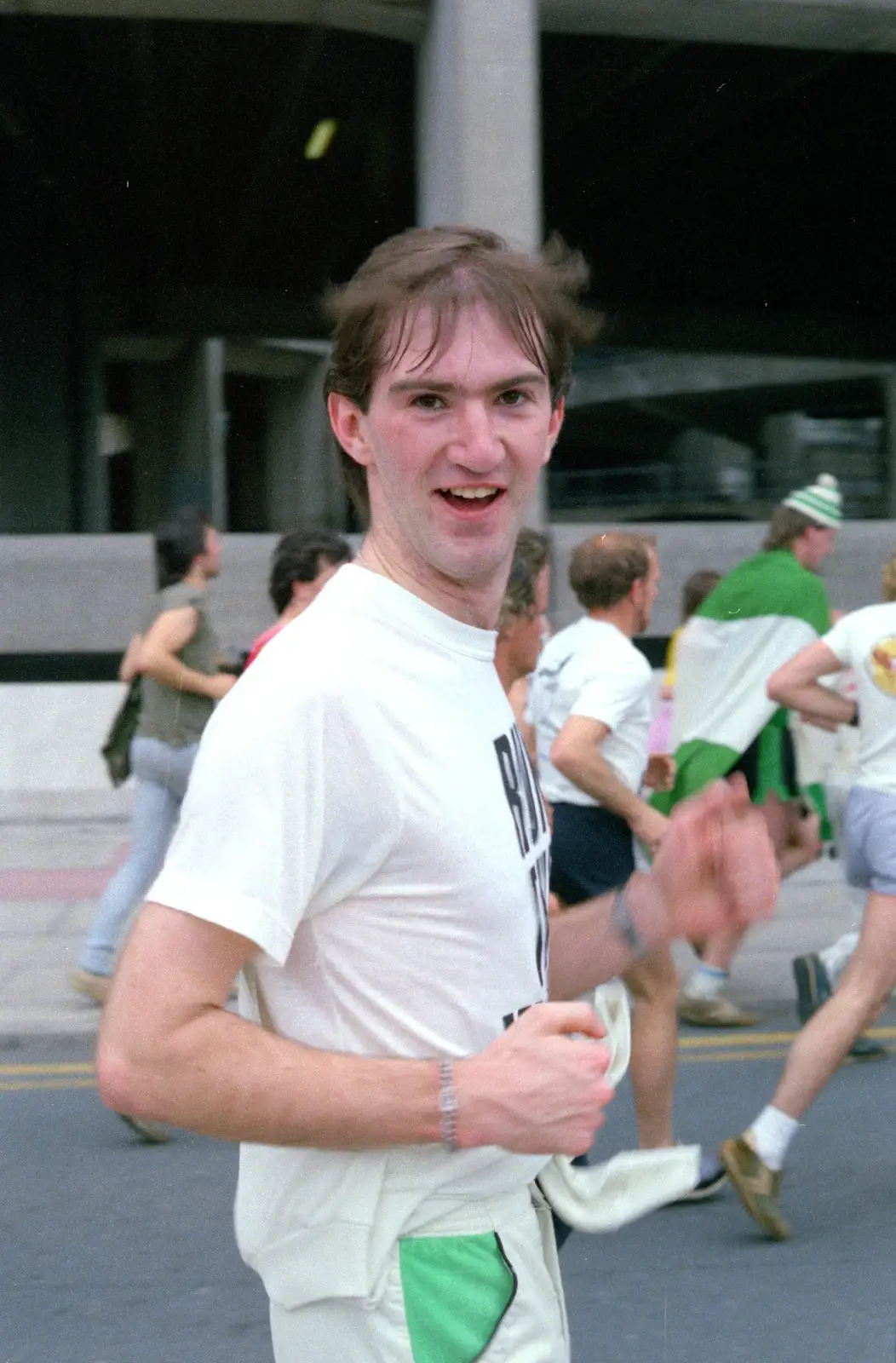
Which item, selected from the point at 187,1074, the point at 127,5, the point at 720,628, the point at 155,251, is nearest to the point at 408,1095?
the point at 187,1074

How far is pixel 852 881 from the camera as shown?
519cm

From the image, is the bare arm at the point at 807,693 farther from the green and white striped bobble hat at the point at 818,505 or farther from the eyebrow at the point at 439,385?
the eyebrow at the point at 439,385

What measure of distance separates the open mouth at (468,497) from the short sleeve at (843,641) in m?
3.63

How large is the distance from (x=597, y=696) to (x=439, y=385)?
10.9 feet

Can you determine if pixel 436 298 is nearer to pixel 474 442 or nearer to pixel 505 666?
pixel 474 442

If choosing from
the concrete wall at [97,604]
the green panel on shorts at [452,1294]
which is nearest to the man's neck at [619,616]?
the green panel on shorts at [452,1294]

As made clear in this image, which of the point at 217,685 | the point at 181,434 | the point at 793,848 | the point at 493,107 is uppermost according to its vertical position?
the point at 493,107

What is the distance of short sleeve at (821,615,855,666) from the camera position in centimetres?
518

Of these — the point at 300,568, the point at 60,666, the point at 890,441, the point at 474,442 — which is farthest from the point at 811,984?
the point at 890,441

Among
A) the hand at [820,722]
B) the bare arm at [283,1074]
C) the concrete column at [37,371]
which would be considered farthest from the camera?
the concrete column at [37,371]

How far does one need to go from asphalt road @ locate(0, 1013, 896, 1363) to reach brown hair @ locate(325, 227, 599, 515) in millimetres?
2697

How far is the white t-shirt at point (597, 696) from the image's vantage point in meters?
4.98

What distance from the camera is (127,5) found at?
12.3 metres

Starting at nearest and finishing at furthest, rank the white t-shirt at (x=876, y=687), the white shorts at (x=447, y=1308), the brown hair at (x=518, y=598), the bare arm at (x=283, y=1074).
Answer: the bare arm at (x=283, y=1074) < the white shorts at (x=447, y=1308) < the brown hair at (x=518, y=598) < the white t-shirt at (x=876, y=687)
